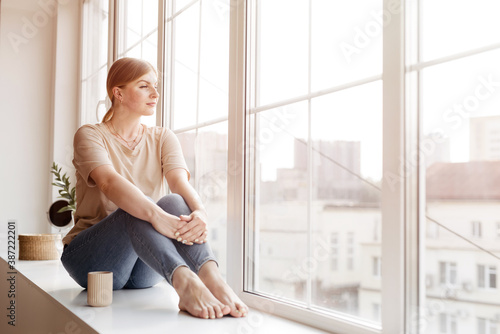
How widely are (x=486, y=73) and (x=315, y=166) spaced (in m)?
0.63

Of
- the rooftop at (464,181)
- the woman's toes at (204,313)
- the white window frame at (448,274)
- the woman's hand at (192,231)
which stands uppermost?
the rooftop at (464,181)

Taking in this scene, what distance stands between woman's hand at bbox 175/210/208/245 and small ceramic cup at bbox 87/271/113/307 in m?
0.30

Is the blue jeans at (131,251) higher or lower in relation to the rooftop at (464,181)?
lower

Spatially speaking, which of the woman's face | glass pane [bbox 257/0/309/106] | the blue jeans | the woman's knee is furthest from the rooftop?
the woman's face

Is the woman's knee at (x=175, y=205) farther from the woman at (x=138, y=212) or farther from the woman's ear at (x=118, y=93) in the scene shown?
the woman's ear at (x=118, y=93)

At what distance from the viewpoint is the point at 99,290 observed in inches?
63.7

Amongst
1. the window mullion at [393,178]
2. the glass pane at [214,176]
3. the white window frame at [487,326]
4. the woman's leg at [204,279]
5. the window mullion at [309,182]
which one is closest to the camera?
the white window frame at [487,326]

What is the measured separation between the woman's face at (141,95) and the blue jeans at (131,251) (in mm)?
430

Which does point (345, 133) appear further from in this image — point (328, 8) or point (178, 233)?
point (178, 233)

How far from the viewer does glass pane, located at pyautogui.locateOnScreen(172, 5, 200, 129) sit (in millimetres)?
2361

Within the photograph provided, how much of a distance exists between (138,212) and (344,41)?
829 millimetres

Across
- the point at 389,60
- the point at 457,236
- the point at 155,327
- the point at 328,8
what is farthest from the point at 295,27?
the point at 155,327

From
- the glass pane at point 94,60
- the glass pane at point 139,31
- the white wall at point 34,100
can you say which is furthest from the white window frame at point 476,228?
the white wall at point 34,100

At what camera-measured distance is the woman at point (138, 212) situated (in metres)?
1.49
